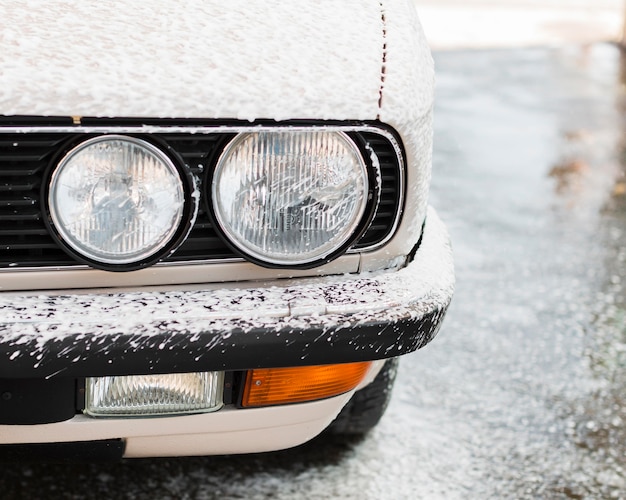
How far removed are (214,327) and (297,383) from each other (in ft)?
0.82

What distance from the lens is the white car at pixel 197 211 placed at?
1.47 m

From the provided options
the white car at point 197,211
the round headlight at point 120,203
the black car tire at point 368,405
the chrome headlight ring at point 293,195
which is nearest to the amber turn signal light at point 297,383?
the white car at point 197,211

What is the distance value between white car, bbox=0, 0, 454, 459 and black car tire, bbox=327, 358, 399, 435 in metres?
0.67

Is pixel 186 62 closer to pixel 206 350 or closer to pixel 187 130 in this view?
pixel 187 130

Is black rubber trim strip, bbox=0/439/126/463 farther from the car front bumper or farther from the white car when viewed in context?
the car front bumper

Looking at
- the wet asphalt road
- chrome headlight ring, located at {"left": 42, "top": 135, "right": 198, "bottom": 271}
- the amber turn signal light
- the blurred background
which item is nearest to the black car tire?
the wet asphalt road

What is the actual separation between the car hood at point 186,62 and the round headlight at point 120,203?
95mm

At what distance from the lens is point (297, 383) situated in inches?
65.8

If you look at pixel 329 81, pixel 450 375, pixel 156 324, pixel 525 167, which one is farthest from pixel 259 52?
pixel 525 167

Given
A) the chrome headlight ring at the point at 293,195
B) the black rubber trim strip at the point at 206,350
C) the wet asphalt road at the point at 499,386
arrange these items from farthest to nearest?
1. the wet asphalt road at the point at 499,386
2. the chrome headlight ring at the point at 293,195
3. the black rubber trim strip at the point at 206,350

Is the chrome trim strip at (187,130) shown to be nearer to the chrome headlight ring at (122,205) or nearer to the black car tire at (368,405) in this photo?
the chrome headlight ring at (122,205)

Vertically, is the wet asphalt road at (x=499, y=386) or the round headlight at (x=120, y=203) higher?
the round headlight at (x=120, y=203)

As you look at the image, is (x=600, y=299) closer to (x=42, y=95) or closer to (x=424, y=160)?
(x=424, y=160)

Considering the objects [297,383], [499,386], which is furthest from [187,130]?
[499,386]
